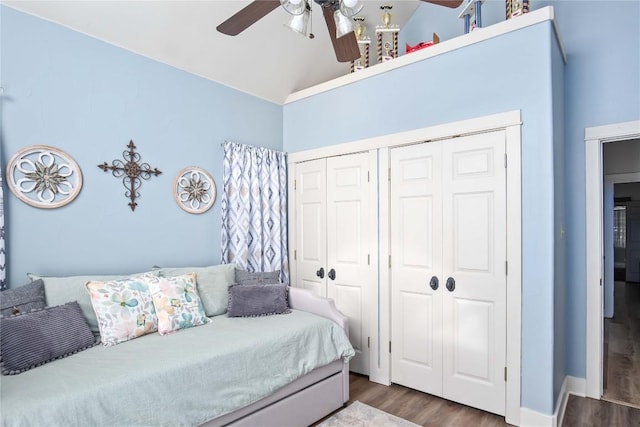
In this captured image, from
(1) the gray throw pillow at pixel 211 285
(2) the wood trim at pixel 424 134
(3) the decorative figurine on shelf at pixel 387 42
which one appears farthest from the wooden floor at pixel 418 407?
(3) the decorative figurine on shelf at pixel 387 42

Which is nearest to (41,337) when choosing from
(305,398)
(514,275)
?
(305,398)

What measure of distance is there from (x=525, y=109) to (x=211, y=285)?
2555 mm

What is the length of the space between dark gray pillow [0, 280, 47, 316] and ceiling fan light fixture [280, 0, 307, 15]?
2049 mm

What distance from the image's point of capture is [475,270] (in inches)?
101

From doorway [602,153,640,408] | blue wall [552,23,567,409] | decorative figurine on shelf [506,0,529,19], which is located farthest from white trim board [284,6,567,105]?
doorway [602,153,640,408]

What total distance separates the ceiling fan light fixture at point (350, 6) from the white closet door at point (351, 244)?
1.43 metres

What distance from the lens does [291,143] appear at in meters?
3.78

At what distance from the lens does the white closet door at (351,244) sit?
313cm

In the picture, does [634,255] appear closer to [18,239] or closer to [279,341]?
[279,341]

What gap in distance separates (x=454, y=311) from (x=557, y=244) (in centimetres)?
83

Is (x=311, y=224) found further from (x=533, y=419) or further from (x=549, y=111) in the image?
(x=533, y=419)

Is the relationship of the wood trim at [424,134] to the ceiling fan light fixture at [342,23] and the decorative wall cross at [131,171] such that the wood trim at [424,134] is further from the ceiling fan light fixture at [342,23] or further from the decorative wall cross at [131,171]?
the decorative wall cross at [131,171]

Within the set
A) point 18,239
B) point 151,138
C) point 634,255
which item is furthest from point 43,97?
point 634,255

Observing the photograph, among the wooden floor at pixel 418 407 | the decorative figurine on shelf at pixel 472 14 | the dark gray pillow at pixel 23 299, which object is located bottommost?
the wooden floor at pixel 418 407
